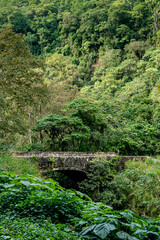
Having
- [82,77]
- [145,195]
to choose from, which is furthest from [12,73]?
[82,77]

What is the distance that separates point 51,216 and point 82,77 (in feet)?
91.3

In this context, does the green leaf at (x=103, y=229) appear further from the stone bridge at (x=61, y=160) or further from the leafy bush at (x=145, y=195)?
the stone bridge at (x=61, y=160)

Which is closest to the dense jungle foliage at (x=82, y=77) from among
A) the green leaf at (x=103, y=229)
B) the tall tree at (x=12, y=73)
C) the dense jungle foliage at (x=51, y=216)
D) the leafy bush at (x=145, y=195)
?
the tall tree at (x=12, y=73)

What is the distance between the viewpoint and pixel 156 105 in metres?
17.7

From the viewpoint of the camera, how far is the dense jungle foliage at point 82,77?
32.2 ft

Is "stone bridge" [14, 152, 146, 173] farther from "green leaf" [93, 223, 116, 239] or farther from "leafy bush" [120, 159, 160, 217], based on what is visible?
"green leaf" [93, 223, 116, 239]

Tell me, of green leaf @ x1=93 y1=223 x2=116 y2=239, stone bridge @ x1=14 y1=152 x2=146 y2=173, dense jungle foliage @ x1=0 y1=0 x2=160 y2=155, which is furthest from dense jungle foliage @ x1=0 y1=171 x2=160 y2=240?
dense jungle foliage @ x1=0 y1=0 x2=160 y2=155

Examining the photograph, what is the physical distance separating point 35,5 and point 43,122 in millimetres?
40112

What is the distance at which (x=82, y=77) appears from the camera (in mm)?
29266

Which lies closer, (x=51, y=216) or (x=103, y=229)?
(x=103, y=229)

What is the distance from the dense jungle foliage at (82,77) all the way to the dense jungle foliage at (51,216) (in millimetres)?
6653

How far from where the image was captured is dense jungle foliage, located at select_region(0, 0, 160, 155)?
387 inches

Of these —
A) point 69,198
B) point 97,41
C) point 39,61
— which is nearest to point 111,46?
point 97,41

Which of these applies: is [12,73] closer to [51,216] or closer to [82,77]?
[51,216]
